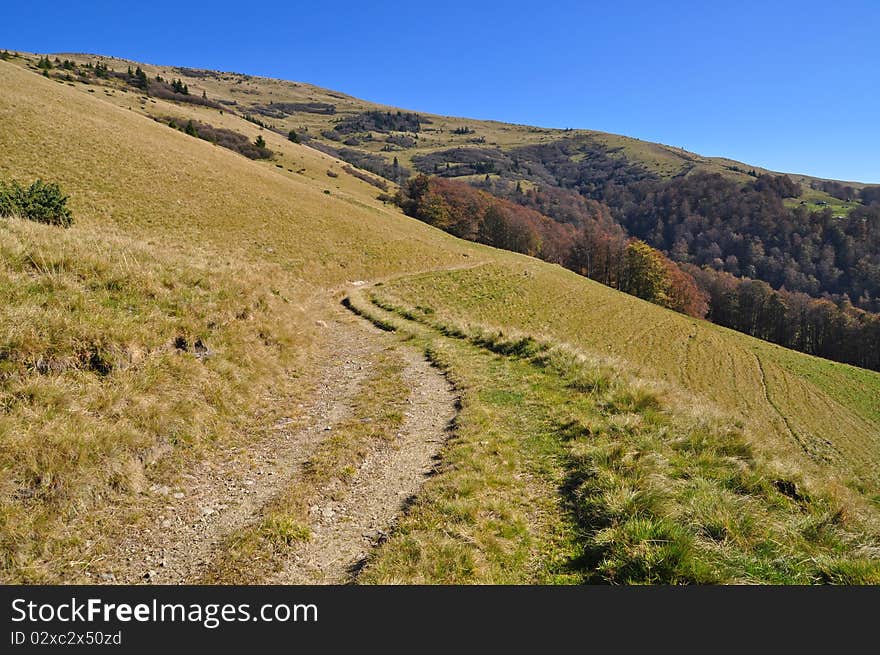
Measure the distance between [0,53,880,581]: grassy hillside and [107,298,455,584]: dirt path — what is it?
332 mm

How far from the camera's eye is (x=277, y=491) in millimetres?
6406

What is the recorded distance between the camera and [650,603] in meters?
3.85

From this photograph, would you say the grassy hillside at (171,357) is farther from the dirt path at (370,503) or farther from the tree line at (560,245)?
the tree line at (560,245)

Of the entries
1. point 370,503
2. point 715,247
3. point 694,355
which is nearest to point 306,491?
point 370,503

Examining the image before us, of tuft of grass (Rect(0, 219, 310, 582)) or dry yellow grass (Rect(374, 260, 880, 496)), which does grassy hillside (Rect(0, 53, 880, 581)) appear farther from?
dry yellow grass (Rect(374, 260, 880, 496))

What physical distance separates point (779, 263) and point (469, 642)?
180938 millimetres

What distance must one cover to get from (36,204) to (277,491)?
2172cm

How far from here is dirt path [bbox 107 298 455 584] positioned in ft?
15.9

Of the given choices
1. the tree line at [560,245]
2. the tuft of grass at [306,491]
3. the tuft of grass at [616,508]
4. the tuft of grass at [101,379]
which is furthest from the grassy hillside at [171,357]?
the tree line at [560,245]

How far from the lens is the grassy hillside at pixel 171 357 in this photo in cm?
527

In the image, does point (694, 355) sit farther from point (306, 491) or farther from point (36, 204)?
point (36, 204)

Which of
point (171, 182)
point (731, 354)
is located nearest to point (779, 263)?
point (731, 354)

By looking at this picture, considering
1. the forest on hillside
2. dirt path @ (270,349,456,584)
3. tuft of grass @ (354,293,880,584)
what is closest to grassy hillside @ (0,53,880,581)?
tuft of grass @ (354,293,880,584)

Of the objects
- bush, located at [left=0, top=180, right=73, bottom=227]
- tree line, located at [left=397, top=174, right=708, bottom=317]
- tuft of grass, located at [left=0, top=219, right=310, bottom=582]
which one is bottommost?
tuft of grass, located at [left=0, top=219, right=310, bottom=582]
